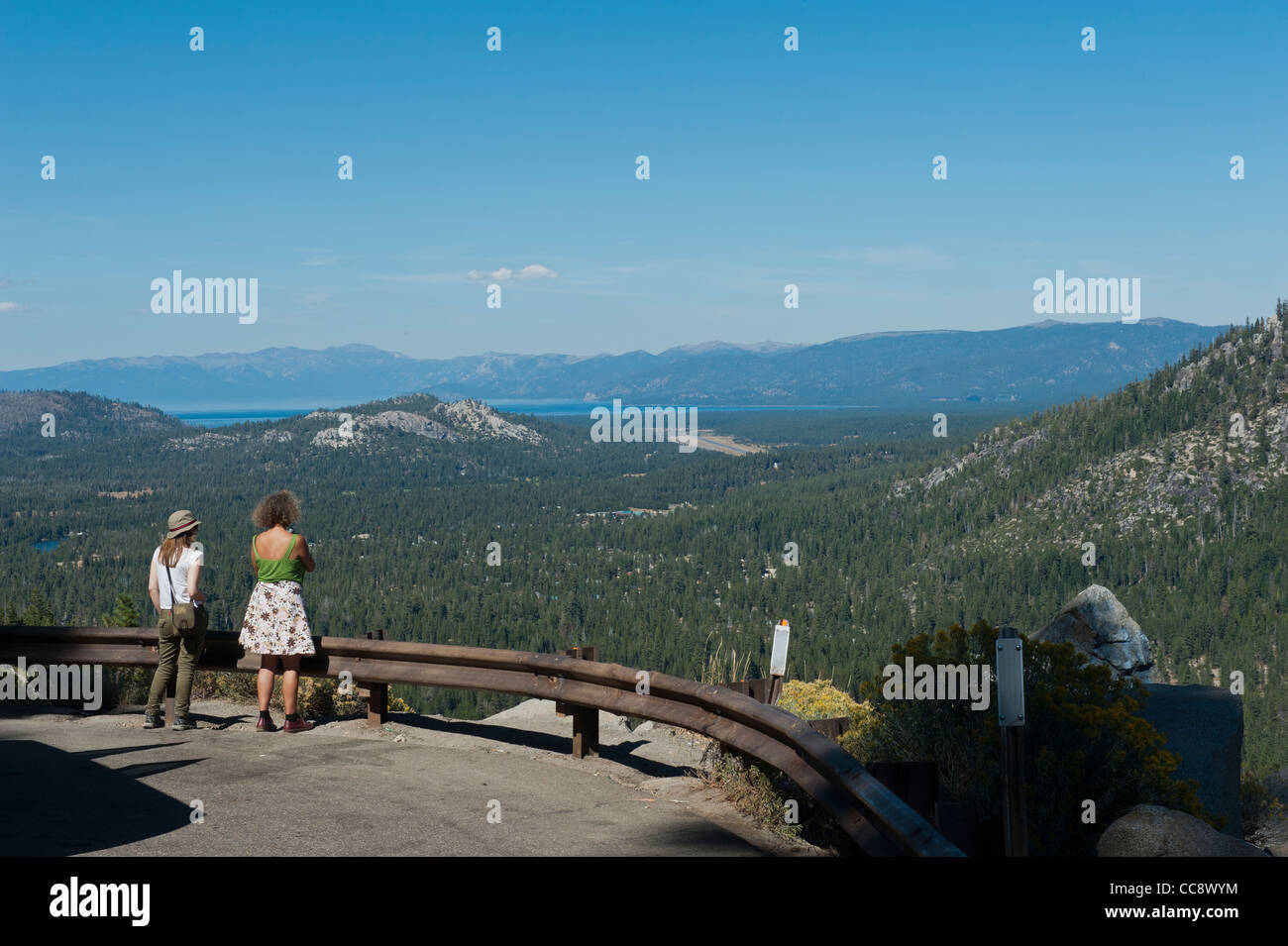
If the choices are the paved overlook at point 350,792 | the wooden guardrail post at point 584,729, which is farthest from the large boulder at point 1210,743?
the wooden guardrail post at point 584,729

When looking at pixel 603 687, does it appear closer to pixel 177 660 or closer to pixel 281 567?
pixel 281 567

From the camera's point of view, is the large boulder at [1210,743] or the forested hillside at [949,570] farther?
the forested hillside at [949,570]

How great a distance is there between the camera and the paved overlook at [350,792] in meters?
8.05

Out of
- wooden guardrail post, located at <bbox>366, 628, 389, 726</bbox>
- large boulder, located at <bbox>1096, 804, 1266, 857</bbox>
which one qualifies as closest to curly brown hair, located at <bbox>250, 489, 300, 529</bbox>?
wooden guardrail post, located at <bbox>366, 628, 389, 726</bbox>

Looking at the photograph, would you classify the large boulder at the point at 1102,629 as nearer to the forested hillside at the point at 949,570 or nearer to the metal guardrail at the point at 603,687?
the metal guardrail at the point at 603,687

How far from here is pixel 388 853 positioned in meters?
7.67

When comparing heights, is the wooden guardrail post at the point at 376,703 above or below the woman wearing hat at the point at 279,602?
below

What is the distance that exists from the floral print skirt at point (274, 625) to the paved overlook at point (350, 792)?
0.98 m

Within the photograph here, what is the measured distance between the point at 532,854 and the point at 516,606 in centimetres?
14071

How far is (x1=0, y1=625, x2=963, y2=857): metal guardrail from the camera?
7.16m

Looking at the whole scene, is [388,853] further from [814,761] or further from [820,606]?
[820,606]

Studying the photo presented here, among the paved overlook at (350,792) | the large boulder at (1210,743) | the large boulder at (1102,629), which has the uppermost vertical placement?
the paved overlook at (350,792)

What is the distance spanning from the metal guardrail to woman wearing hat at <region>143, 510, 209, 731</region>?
1.69ft
